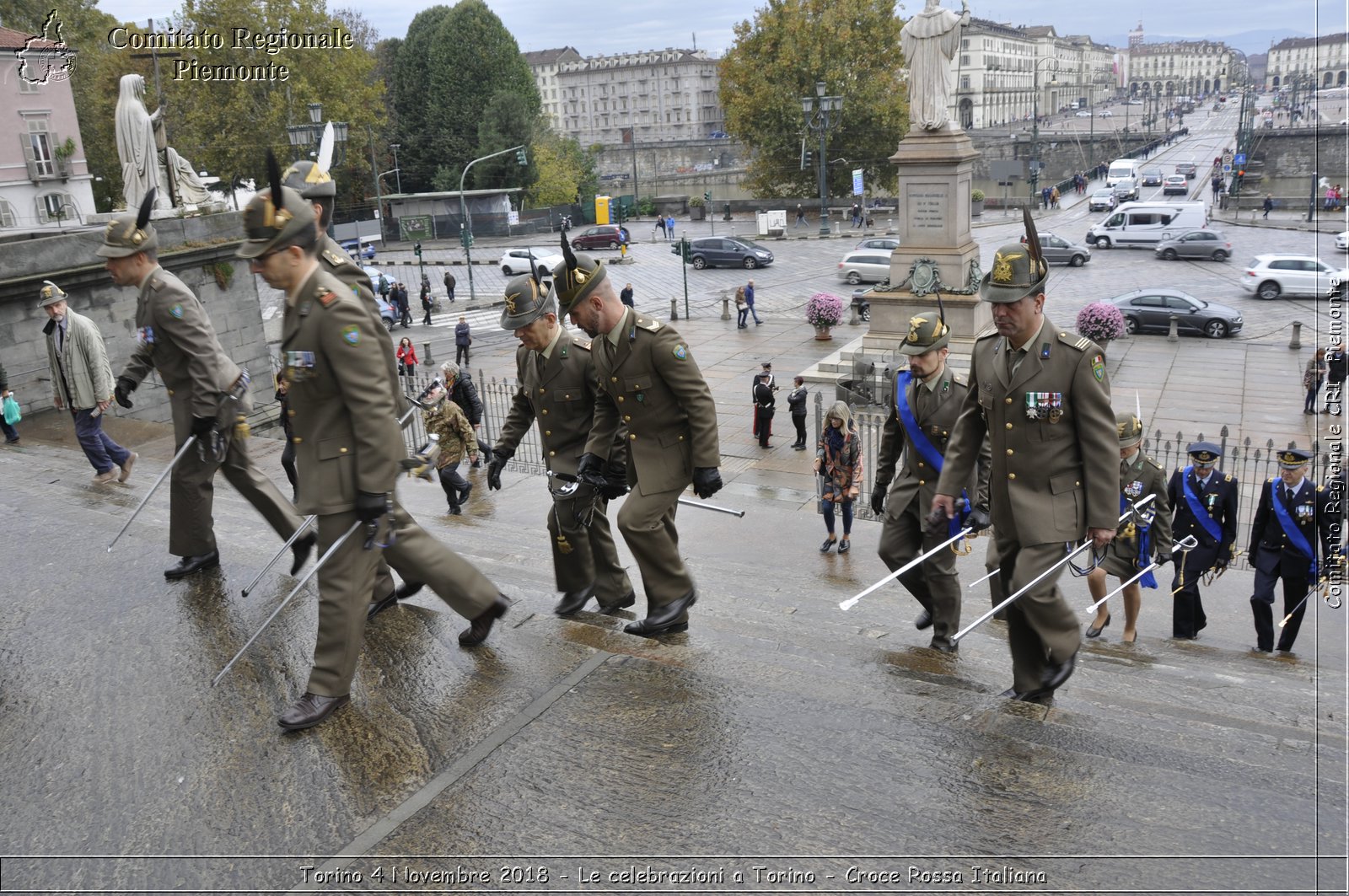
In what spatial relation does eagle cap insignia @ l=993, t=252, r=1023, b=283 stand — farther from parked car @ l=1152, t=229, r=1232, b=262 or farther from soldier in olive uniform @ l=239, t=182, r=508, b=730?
parked car @ l=1152, t=229, r=1232, b=262

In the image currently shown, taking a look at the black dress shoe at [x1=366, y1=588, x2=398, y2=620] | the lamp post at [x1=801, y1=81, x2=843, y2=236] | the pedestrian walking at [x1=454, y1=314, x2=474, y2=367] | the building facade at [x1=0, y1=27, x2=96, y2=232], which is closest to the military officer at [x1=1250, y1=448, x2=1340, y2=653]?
the black dress shoe at [x1=366, y1=588, x2=398, y2=620]

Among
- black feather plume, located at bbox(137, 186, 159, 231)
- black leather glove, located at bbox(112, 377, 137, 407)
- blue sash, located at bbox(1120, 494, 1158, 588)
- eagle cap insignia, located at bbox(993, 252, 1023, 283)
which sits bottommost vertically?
blue sash, located at bbox(1120, 494, 1158, 588)

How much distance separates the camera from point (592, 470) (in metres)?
5.84

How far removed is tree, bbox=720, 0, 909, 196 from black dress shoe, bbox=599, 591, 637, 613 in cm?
5245

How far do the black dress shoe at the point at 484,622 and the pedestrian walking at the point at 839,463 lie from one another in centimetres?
505

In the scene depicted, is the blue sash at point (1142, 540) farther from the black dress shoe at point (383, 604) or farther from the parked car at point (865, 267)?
the parked car at point (865, 267)

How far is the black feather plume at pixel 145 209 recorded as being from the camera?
19.4 feet

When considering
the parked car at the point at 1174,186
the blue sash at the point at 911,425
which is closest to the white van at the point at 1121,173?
the parked car at the point at 1174,186

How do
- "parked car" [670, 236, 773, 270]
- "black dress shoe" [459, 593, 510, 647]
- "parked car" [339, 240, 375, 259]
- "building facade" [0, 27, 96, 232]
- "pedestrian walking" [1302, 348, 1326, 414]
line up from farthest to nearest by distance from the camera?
"parked car" [339, 240, 375, 259]
"building facade" [0, 27, 96, 232]
"parked car" [670, 236, 773, 270]
"pedestrian walking" [1302, 348, 1326, 414]
"black dress shoe" [459, 593, 510, 647]

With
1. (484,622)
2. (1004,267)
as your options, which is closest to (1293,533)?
(1004,267)

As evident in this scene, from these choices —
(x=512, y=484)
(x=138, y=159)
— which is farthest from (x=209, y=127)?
(x=512, y=484)

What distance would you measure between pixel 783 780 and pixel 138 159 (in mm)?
17474

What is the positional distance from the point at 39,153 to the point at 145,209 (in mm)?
47555

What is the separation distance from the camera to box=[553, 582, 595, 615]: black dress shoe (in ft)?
20.1
